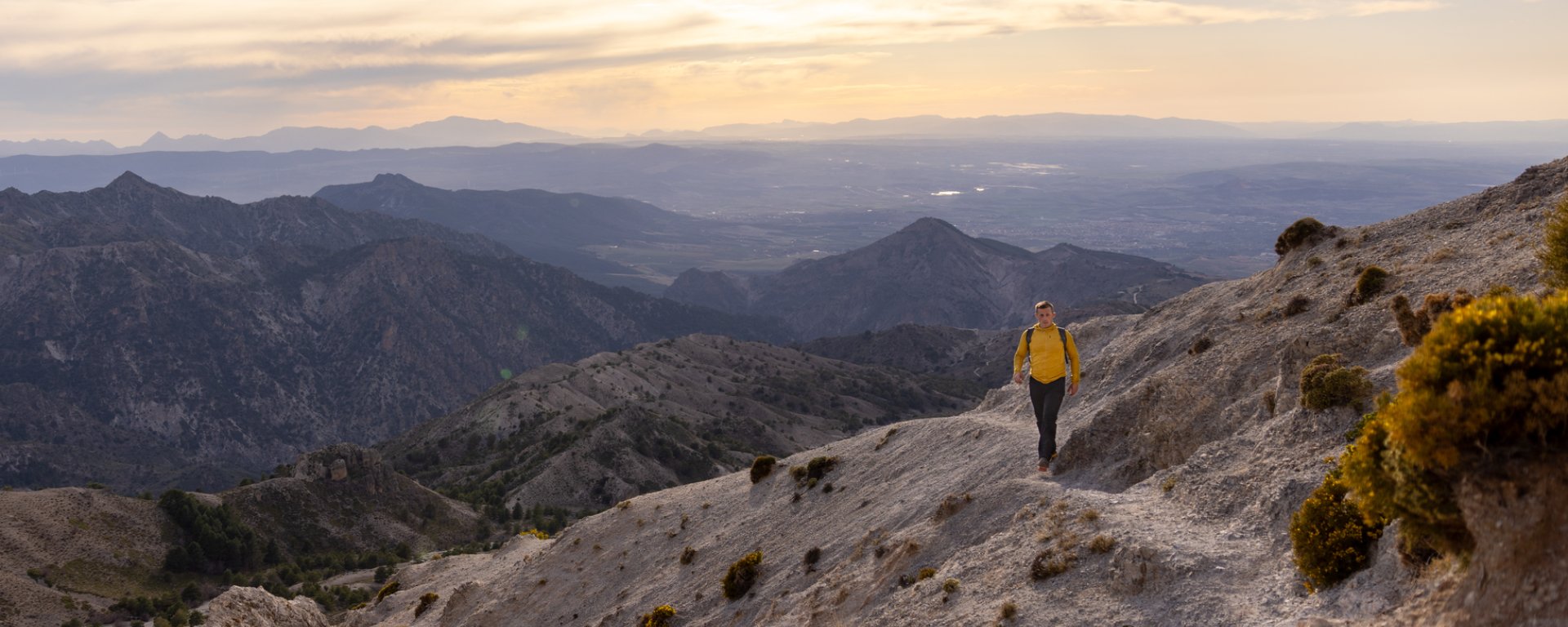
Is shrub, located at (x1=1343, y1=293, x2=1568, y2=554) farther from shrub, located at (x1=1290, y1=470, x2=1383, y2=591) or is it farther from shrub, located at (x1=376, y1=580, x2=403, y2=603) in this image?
shrub, located at (x1=376, y1=580, x2=403, y2=603)

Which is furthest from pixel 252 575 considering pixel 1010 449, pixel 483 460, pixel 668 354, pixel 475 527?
pixel 668 354

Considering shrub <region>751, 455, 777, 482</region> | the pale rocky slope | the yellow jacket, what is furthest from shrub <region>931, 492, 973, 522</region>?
shrub <region>751, 455, 777, 482</region>

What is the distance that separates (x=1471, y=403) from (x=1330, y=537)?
14.8 feet

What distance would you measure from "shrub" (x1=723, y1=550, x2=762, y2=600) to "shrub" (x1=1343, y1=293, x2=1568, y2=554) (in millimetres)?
19592

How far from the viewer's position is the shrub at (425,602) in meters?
40.7

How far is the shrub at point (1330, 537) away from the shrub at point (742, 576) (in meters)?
16.6

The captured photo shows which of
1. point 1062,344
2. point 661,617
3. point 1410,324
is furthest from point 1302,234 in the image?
point 661,617

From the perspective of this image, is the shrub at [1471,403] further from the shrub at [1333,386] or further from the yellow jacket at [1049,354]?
the yellow jacket at [1049,354]

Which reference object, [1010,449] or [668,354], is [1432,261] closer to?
[1010,449]

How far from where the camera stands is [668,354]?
468 feet

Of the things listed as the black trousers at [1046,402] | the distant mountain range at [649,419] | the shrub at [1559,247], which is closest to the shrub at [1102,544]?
the black trousers at [1046,402]

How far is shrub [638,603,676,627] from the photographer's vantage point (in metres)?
27.1

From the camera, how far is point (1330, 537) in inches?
485

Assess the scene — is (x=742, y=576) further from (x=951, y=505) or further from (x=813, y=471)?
(x=813, y=471)
